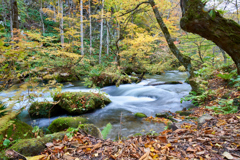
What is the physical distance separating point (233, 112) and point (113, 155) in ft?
10.3

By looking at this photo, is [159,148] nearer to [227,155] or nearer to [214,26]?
[227,155]

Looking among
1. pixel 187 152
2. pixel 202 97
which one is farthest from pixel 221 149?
pixel 202 97

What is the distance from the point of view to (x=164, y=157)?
162 cm

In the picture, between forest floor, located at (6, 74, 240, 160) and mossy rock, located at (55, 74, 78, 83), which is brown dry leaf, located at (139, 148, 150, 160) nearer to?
forest floor, located at (6, 74, 240, 160)

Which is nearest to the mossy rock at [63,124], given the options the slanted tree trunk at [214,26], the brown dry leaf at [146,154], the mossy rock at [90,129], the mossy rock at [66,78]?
the mossy rock at [90,129]

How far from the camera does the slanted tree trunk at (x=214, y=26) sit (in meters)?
3.26

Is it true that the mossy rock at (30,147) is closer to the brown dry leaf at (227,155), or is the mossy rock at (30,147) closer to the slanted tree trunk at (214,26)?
the brown dry leaf at (227,155)

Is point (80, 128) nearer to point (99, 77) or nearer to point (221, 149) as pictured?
point (221, 149)

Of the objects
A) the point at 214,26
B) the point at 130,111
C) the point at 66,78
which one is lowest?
the point at 130,111

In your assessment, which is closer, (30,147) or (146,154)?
(146,154)

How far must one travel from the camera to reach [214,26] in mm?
3338

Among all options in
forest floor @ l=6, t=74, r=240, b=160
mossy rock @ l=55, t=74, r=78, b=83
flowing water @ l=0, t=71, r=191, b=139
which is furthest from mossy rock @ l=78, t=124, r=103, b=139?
mossy rock @ l=55, t=74, r=78, b=83

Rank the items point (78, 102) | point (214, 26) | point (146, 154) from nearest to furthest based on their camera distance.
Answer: point (146, 154)
point (214, 26)
point (78, 102)

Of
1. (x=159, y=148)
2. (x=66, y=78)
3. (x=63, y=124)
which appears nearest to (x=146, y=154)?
(x=159, y=148)
